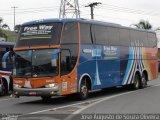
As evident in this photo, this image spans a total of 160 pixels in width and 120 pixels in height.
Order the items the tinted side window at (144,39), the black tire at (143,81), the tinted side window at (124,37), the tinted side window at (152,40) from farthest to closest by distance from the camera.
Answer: the tinted side window at (152,40) < the tinted side window at (144,39) < the black tire at (143,81) < the tinted side window at (124,37)

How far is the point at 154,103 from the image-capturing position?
54.7 feet

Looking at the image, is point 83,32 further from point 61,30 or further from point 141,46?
point 141,46

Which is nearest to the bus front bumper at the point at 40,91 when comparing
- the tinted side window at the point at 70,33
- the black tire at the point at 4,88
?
the tinted side window at the point at 70,33

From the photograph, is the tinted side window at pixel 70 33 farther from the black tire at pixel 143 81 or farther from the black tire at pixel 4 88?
the black tire at pixel 143 81

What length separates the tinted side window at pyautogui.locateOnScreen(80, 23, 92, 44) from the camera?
18.9 metres

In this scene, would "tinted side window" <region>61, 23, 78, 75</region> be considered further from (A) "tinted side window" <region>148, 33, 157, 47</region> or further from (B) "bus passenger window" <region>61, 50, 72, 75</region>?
(A) "tinted side window" <region>148, 33, 157, 47</region>

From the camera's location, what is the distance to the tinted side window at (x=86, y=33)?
1891 centimetres

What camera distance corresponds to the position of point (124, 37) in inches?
929

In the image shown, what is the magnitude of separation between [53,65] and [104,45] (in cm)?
497

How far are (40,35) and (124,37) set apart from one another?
7.21 meters

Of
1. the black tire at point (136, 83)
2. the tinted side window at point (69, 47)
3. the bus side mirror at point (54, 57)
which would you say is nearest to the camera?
the bus side mirror at point (54, 57)

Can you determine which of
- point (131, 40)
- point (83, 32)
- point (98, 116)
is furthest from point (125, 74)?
point (98, 116)

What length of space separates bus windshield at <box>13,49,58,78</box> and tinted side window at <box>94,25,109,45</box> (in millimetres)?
3974

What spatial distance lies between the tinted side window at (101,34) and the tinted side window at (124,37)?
6.60 ft
